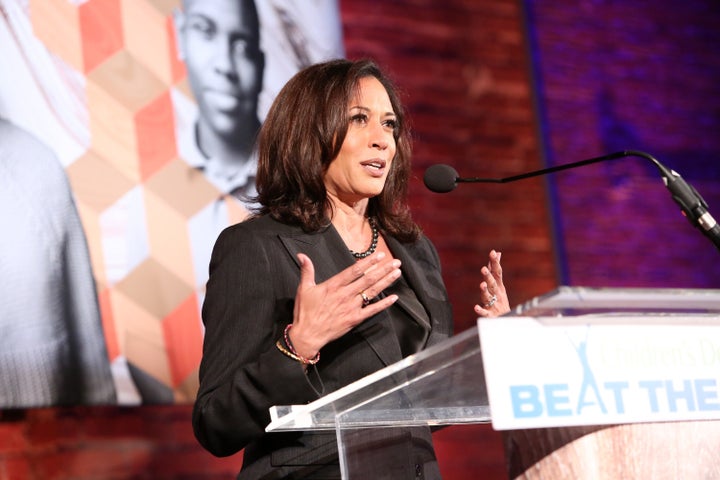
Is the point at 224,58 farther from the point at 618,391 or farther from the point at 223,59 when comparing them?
the point at 618,391

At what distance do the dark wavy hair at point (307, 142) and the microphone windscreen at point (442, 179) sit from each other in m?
0.26

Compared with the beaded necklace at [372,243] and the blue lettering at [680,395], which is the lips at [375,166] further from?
the blue lettering at [680,395]

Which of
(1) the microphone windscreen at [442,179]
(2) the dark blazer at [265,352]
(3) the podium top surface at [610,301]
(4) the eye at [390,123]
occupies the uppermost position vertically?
(4) the eye at [390,123]

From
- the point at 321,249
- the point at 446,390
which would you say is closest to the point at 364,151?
the point at 321,249

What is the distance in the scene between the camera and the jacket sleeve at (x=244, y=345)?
157 cm

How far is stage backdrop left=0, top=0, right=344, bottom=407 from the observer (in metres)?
2.54

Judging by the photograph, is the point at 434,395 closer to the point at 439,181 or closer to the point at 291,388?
the point at 291,388

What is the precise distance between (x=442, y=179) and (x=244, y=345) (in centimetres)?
48

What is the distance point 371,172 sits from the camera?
2010 mm

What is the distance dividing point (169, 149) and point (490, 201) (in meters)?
1.49

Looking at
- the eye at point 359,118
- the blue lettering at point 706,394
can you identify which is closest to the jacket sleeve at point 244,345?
the eye at point 359,118

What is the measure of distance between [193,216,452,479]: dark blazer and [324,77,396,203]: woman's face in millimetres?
142

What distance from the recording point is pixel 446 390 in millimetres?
1315

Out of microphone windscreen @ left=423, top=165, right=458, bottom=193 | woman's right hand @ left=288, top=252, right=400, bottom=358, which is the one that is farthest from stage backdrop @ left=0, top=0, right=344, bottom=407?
woman's right hand @ left=288, top=252, right=400, bottom=358
